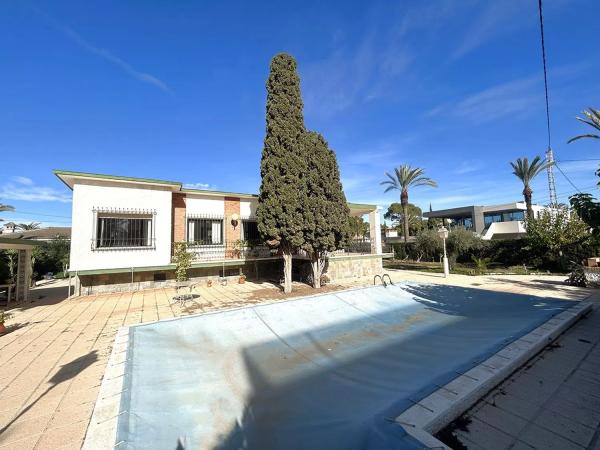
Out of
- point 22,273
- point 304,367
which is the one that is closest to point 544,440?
point 304,367

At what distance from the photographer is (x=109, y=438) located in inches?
116

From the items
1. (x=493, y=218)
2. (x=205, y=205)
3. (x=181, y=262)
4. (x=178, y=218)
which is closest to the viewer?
(x=181, y=262)

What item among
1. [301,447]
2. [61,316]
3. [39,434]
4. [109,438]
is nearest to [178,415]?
[109,438]

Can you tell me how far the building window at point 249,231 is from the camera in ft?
55.4

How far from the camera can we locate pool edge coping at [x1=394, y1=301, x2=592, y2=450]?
3025 mm

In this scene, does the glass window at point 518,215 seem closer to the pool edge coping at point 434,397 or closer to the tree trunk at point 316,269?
the tree trunk at point 316,269

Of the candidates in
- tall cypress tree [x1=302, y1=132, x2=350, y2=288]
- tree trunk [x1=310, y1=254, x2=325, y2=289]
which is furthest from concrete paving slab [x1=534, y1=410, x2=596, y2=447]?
tree trunk [x1=310, y1=254, x2=325, y2=289]

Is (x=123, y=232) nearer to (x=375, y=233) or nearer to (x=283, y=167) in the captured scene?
(x=283, y=167)

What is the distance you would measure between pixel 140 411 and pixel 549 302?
1213 cm

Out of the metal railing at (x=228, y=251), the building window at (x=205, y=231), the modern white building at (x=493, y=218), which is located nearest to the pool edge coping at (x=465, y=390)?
the metal railing at (x=228, y=251)

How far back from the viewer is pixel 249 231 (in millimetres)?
17125

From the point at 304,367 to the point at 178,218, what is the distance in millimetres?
12109

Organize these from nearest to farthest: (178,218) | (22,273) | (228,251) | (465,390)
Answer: (465,390) → (22,273) → (178,218) → (228,251)

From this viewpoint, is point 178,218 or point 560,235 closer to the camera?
Answer: point 178,218
